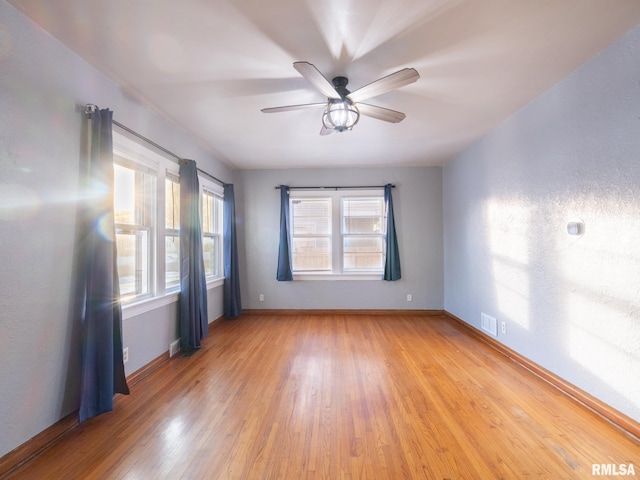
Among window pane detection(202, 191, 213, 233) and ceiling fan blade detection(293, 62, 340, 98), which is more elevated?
ceiling fan blade detection(293, 62, 340, 98)

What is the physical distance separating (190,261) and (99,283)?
1.24 metres

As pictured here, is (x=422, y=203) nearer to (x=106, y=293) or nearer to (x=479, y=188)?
(x=479, y=188)

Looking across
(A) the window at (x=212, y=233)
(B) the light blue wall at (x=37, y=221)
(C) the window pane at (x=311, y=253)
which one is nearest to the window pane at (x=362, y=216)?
(C) the window pane at (x=311, y=253)

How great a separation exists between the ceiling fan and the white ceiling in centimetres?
19

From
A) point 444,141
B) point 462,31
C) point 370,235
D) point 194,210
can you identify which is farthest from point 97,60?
point 370,235

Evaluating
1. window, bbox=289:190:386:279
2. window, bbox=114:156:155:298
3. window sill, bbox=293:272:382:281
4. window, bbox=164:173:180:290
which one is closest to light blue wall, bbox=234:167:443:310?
window sill, bbox=293:272:382:281

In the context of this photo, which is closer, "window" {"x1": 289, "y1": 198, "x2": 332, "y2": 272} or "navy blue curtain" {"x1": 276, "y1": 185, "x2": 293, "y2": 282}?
"navy blue curtain" {"x1": 276, "y1": 185, "x2": 293, "y2": 282}

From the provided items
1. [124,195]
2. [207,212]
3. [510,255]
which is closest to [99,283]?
[124,195]

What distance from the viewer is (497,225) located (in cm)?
316

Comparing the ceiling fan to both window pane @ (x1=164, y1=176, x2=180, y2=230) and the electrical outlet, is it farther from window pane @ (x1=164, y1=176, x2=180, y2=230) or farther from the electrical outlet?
the electrical outlet

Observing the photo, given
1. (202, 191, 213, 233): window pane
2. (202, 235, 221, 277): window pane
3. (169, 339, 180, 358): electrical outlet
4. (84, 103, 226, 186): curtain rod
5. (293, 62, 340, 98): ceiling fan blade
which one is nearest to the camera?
(293, 62, 340, 98): ceiling fan blade

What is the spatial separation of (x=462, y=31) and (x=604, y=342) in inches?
90.9

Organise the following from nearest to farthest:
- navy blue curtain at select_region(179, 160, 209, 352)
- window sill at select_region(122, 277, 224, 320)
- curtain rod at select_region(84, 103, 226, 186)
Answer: curtain rod at select_region(84, 103, 226, 186) → window sill at select_region(122, 277, 224, 320) → navy blue curtain at select_region(179, 160, 209, 352)

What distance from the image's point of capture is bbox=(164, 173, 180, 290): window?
2953 millimetres
